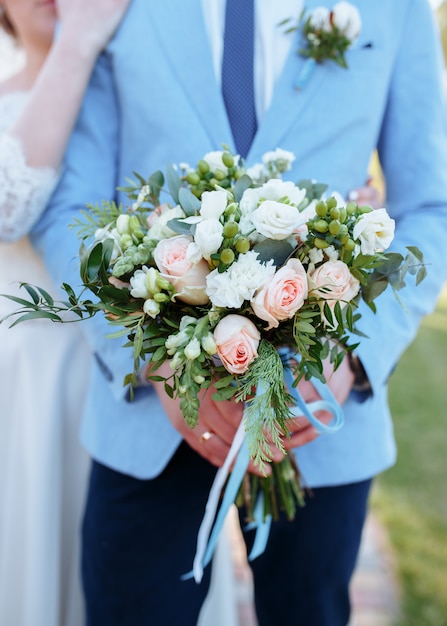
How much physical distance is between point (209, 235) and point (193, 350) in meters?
0.19

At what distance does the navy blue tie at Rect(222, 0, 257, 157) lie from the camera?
164 cm

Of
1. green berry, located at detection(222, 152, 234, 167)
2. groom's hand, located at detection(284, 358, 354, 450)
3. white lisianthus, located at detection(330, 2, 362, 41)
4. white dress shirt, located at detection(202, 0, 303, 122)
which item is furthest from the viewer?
white dress shirt, located at detection(202, 0, 303, 122)

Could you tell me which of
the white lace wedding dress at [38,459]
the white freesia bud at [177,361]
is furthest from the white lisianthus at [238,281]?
the white lace wedding dress at [38,459]

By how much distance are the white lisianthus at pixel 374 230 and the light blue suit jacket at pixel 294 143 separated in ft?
1.57

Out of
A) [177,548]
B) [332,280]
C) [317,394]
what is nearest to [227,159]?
[332,280]

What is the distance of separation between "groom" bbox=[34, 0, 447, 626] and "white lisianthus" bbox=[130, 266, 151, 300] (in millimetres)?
463

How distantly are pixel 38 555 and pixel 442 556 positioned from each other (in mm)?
2173

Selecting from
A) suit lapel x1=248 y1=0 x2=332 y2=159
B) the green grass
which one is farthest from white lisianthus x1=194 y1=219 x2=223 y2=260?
the green grass

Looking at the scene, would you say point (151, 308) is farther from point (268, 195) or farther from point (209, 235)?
point (268, 195)

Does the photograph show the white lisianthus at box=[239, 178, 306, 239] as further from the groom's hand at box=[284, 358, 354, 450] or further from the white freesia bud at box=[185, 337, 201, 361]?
the groom's hand at box=[284, 358, 354, 450]

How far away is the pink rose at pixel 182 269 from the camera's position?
1076 mm

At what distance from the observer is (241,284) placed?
1039mm

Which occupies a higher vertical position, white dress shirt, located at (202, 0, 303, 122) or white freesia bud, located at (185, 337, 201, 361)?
white dress shirt, located at (202, 0, 303, 122)

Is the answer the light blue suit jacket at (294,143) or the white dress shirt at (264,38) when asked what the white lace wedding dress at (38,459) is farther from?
the white dress shirt at (264,38)
